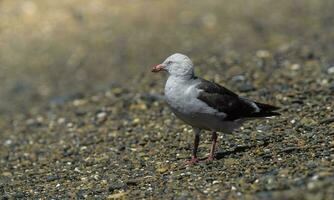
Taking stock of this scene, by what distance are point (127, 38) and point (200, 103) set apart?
13.0m

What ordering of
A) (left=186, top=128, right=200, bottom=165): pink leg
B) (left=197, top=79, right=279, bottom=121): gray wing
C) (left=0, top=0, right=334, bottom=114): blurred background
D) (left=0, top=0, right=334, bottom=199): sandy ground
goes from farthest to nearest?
(left=0, top=0, right=334, bottom=114): blurred background, (left=186, top=128, right=200, bottom=165): pink leg, (left=197, top=79, right=279, bottom=121): gray wing, (left=0, top=0, right=334, bottom=199): sandy ground

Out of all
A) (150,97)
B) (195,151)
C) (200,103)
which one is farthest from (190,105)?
(150,97)

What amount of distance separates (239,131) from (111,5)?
1403 cm

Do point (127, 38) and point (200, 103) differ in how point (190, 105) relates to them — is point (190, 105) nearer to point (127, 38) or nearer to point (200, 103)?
point (200, 103)

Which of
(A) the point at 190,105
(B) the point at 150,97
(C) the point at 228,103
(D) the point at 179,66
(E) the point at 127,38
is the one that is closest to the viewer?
(A) the point at 190,105

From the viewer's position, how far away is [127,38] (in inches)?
899

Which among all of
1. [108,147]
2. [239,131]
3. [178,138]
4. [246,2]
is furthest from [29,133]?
[246,2]

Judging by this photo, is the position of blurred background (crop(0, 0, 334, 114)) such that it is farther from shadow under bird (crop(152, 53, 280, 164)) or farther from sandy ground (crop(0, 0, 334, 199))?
shadow under bird (crop(152, 53, 280, 164))

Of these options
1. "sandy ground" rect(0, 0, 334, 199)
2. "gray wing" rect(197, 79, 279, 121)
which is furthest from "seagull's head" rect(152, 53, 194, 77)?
"sandy ground" rect(0, 0, 334, 199)

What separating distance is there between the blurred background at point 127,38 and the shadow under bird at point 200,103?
23.4ft

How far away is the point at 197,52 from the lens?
20.9 metres

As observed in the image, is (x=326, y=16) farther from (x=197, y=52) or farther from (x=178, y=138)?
(x=178, y=138)

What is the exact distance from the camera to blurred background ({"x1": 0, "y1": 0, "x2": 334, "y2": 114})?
1981 centimetres

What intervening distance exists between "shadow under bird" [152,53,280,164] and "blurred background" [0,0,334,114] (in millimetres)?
7133
